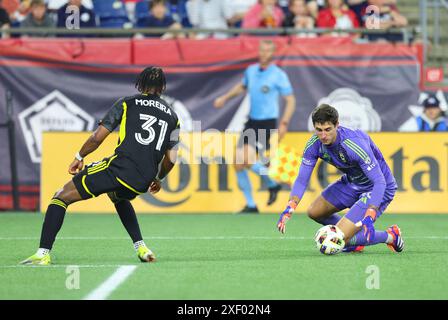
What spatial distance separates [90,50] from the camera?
1869 centimetres

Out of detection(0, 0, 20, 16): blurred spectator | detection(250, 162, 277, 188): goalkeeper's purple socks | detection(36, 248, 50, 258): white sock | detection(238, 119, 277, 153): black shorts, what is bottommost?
detection(36, 248, 50, 258): white sock

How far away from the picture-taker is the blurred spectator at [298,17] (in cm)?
1955

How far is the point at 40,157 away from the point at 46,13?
289 centimetres

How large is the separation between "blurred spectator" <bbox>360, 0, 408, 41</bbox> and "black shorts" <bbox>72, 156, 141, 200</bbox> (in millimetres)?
10253

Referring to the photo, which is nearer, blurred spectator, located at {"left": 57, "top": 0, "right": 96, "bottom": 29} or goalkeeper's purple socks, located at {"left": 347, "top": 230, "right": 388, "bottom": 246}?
goalkeeper's purple socks, located at {"left": 347, "top": 230, "right": 388, "bottom": 246}

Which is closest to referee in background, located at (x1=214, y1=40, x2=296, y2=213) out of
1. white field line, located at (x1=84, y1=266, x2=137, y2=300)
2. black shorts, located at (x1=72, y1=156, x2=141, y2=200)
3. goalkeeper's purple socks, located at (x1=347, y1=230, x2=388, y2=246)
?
goalkeeper's purple socks, located at (x1=347, y1=230, x2=388, y2=246)

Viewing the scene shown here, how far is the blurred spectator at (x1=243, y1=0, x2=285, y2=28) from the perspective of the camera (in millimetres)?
19603

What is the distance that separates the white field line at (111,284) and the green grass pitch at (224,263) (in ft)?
0.21

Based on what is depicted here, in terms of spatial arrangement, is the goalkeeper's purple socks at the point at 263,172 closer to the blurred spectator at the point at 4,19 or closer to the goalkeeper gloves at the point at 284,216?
the blurred spectator at the point at 4,19

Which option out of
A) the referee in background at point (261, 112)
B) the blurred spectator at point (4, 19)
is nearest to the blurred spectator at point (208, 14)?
the referee in background at point (261, 112)

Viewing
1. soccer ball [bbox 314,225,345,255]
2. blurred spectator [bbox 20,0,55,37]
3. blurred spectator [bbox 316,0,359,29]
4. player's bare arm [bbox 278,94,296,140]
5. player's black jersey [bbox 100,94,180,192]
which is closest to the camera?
player's black jersey [bbox 100,94,180,192]

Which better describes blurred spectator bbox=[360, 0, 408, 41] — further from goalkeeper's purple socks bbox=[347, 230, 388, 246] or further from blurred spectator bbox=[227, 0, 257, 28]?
goalkeeper's purple socks bbox=[347, 230, 388, 246]

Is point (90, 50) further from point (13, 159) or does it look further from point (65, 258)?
point (65, 258)

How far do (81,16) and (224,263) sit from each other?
9.90 m
